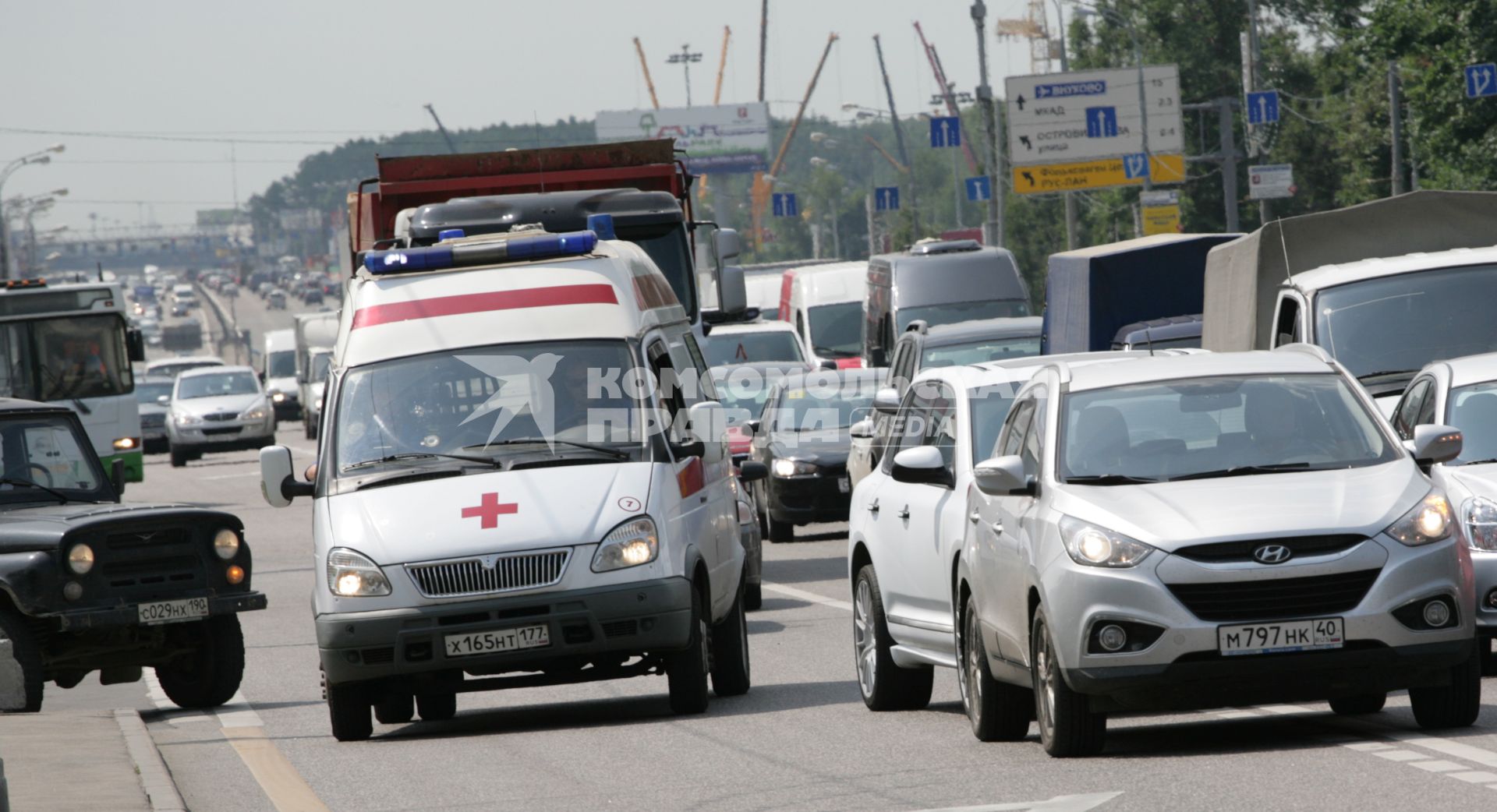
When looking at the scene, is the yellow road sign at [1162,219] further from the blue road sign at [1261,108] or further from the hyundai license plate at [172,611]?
the hyundai license plate at [172,611]

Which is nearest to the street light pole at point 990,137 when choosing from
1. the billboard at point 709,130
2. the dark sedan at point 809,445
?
the dark sedan at point 809,445

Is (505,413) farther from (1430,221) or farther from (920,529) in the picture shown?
(1430,221)

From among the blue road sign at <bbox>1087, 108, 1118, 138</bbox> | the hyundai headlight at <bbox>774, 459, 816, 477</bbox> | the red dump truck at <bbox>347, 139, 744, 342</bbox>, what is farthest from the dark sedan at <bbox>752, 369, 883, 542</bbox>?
the blue road sign at <bbox>1087, 108, 1118, 138</bbox>

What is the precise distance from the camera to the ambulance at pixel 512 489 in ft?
37.4

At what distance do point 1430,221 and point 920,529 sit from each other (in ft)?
25.5

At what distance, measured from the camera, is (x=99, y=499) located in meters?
14.5

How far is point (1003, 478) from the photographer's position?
370 inches

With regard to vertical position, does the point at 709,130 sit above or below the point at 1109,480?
above

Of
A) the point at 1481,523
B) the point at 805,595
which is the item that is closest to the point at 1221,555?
the point at 1481,523

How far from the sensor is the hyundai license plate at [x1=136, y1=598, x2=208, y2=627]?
43.8 ft

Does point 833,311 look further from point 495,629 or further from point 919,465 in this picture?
point 919,465

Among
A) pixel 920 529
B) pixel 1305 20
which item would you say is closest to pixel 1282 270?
pixel 920 529

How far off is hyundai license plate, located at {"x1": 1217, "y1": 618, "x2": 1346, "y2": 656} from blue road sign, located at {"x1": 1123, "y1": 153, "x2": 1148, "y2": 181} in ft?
185

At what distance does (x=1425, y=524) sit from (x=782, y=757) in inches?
109
